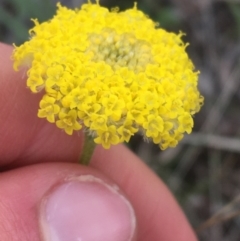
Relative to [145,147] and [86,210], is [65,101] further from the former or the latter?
[145,147]

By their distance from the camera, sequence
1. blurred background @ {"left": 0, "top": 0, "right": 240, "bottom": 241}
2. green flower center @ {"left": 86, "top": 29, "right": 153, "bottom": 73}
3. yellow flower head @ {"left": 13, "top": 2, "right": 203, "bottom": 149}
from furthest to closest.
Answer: blurred background @ {"left": 0, "top": 0, "right": 240, "bottom": 241}, green flower center @ {"left": 86, "top": 29, "right": 153, "bottom": 73}, yellow flower head @ {"left": 13, "top": 2, "right": 203, "bottom": 149}

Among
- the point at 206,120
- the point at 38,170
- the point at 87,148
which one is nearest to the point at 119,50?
the point at 87,148

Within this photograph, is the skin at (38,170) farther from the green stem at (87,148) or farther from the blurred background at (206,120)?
the blurred background at (206,120)

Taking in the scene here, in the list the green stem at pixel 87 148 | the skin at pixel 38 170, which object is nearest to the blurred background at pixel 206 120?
the skin at pixel 38 170

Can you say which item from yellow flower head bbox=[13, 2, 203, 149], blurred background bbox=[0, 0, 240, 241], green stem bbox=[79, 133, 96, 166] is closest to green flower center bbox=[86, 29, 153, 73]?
yellow flower head bbox=[13, 2, 203, 149]

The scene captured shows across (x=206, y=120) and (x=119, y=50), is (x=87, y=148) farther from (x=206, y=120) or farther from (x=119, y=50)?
(x=206, y=120)

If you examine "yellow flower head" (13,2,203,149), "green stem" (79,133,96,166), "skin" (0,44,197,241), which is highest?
"yellow flower head" (13,2,203,149)

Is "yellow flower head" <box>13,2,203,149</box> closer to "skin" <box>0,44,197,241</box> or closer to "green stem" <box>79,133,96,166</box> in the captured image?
"green stem" <box>79,133,96,166</box>
